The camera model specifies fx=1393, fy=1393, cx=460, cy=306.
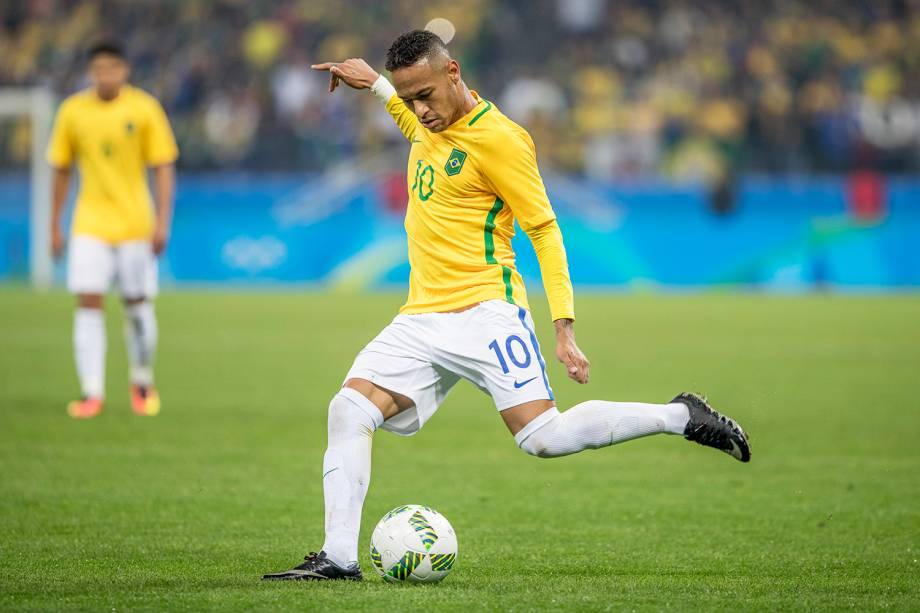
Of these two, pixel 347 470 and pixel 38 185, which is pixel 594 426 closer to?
pixel 347 470

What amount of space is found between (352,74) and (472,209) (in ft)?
2.91

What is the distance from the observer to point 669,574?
5.62 metres

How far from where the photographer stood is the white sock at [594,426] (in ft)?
18.0

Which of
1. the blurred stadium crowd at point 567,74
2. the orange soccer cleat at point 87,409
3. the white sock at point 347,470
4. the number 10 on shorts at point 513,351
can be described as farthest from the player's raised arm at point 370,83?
the blurred stadium crowd at point 567,74

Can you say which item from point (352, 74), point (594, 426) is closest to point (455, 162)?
point (352, 74)

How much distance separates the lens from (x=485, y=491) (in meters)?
7.78

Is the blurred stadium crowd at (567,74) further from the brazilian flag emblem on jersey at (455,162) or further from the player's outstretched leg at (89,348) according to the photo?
the brazilian flag emblem on jersey at (455,162)

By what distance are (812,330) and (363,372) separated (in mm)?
13341

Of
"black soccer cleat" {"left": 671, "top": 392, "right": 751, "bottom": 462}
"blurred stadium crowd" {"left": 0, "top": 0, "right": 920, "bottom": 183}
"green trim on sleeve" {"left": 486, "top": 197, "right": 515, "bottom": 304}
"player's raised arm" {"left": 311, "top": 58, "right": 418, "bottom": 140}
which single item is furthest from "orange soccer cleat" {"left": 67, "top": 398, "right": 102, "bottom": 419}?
"blurred stadium crowd" {"left": 0, "top": 0, "right": 920, "bottom": 183}

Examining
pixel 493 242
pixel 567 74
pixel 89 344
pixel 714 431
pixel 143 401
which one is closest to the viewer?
pixel 714 431

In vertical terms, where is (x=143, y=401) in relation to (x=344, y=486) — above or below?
above

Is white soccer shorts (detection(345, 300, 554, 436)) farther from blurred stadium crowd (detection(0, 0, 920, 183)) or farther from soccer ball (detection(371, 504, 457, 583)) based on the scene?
blurred stadium crowd (detection(0, 0, 920, 183))

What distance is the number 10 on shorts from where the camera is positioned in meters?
5.50

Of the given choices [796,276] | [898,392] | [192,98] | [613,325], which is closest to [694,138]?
[796,276]
